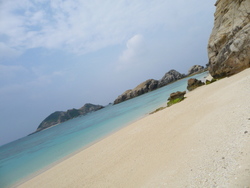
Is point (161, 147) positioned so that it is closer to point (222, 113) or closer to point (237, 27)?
point (222, 113)

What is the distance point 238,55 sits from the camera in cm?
1988

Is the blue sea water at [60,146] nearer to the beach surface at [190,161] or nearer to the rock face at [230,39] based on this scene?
the beach surface at [190,161]

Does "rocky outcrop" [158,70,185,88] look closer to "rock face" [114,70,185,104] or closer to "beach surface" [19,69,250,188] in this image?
"rock face" [114,70,185,104]

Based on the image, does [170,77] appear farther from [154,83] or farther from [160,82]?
[154,83]

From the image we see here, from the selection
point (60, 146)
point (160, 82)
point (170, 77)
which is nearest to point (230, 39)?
point (60, 146)

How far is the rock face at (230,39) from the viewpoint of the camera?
19.4 m

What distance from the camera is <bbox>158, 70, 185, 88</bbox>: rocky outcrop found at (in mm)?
124200

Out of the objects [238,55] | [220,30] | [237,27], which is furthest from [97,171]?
[220,30]

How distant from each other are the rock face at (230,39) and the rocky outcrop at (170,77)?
96626mm

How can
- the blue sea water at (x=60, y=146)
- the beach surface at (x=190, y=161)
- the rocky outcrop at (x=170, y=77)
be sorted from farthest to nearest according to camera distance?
1. the rocky outcrop at (x=170, y=77)
2. the blue sea water at (x=60, y=146)
3. the beach surface at (x=190, y=161)

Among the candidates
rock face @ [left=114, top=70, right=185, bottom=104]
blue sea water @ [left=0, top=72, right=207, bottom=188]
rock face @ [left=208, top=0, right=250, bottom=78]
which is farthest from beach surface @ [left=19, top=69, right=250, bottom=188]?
rock face @ [left=114, top=70, right=185, bottom=104]

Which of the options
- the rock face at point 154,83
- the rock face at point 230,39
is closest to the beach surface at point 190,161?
the rock face at point 230,39

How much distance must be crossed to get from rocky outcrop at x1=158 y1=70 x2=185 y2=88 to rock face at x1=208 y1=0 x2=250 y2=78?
317 feet

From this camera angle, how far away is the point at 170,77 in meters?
128
